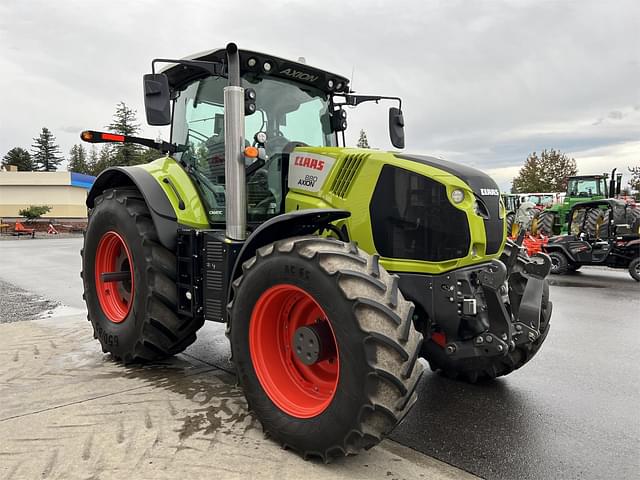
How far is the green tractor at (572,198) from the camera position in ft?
60.3

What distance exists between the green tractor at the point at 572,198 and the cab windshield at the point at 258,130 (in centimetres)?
1491

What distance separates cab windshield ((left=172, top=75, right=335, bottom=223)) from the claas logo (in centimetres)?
16

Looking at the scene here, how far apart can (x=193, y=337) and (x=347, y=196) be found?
6.64ft

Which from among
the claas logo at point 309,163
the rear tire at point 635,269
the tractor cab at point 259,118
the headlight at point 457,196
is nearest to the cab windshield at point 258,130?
the tractor cab at point 259,118

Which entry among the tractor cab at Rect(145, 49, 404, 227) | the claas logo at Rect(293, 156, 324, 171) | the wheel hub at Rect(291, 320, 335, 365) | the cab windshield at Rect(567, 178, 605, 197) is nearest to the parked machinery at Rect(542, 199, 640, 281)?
the cab windshield at Rect(567, 178, 605, 197)

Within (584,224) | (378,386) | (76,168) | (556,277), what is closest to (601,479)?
(378,386)

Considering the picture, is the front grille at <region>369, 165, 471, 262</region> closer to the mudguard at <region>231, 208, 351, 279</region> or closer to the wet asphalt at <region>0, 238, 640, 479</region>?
the mudguard at <region>231, 208, 351, 279</region>

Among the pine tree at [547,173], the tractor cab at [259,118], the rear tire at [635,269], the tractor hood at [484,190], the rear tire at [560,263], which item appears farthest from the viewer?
the pine tree at [547,173]

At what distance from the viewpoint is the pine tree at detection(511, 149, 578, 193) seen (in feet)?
185

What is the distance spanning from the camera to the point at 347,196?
348cm

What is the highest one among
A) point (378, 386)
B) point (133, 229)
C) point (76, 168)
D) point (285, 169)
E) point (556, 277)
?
point (76, 168)

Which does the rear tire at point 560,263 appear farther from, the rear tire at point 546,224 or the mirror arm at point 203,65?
the mirror arm at point 203,65

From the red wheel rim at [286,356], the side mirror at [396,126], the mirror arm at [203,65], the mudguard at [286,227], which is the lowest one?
the red wheel rim at [286,356]

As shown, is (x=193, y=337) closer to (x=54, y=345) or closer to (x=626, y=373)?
(x=54, y=345)
